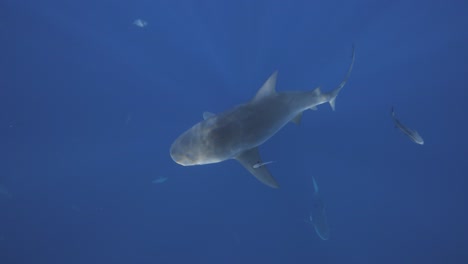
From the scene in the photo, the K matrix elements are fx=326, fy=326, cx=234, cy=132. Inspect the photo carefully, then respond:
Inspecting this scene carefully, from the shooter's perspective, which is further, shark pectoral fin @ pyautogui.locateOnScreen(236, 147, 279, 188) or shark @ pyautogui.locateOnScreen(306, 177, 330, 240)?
shark @ pyautogui.locateOnScreen(306, 177, 330, 240)

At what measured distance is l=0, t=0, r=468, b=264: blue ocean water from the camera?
36.6 ft

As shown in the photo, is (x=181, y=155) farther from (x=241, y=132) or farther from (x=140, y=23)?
(x=140, y=23)

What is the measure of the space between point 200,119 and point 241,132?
24.4 feet

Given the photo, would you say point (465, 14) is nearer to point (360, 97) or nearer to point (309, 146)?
point (360, 97)

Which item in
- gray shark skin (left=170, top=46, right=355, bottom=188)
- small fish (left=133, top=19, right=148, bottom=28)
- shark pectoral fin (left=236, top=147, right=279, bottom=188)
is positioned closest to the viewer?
gray shark skin (left=170, top=46, right=355, bottom=188)

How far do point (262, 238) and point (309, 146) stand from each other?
478cm

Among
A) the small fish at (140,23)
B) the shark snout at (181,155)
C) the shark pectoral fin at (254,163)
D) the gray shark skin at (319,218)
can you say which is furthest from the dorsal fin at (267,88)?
the small fish at (140,23)

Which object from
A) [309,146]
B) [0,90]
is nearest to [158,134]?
[309,146]

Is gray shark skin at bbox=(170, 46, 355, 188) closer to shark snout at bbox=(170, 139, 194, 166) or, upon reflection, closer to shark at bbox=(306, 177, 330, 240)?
shark snout at bbox=(170, 139, 194, 166)

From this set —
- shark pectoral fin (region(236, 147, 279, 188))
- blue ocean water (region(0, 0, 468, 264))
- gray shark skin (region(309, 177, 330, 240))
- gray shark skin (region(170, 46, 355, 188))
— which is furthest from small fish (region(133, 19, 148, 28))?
gray shark skin (region(309, 177, 330, 240))

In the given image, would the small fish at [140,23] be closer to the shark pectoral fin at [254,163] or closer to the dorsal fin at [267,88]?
the dorsal fin at [267,88]

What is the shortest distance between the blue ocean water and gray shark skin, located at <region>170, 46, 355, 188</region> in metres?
5.58

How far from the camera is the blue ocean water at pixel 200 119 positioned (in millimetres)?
11156

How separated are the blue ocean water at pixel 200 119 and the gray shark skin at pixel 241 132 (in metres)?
5.58
